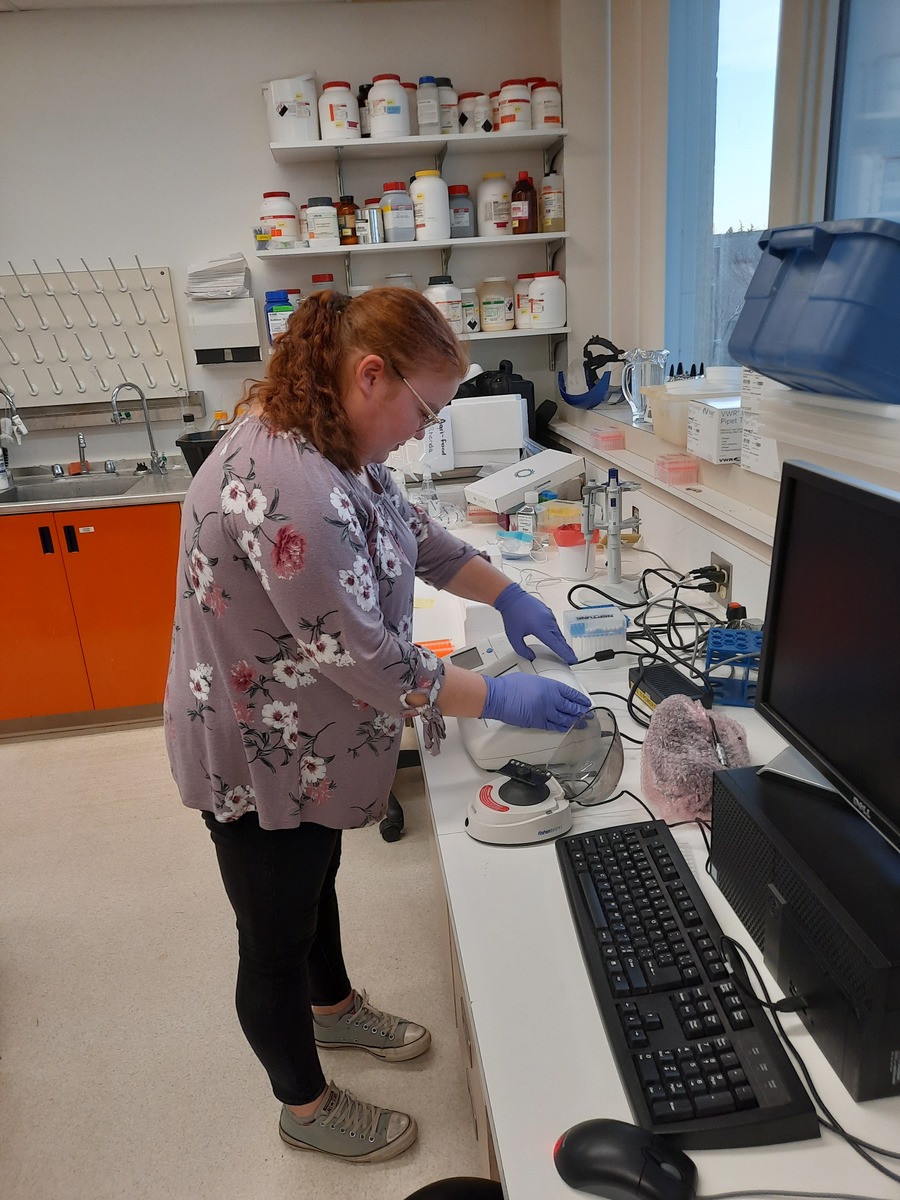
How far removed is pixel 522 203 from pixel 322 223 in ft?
2.63

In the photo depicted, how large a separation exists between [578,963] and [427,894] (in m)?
1.27

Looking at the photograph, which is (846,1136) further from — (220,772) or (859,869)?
(220,772)

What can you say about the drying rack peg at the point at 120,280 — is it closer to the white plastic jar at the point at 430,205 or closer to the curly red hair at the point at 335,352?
the white plastic jar at the point at 430,205

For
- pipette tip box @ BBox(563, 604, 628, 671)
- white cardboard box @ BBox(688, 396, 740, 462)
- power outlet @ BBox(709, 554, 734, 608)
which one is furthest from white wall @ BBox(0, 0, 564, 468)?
pipette tip box @ BBox(563, 604, 628, 671)

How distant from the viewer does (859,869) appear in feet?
2.52

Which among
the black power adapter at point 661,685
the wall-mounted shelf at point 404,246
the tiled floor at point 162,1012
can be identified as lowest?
the tiled floor at point 162,1012

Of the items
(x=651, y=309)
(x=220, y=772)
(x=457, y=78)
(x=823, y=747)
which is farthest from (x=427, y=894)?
(x=457, y=78)

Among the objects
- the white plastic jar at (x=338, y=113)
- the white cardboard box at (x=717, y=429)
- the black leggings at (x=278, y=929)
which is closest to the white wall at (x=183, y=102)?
the white plastic jar at (x=338, y=113)

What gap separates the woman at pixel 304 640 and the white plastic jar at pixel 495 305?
7.37ft

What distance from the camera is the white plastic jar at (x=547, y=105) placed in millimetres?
3064

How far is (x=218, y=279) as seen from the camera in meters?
3.23

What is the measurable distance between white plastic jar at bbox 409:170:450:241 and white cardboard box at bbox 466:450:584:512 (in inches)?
47.4

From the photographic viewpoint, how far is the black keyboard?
67cm

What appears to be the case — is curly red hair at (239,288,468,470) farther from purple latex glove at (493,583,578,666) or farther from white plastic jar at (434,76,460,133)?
white plastic jar at (434,76,460,133)
